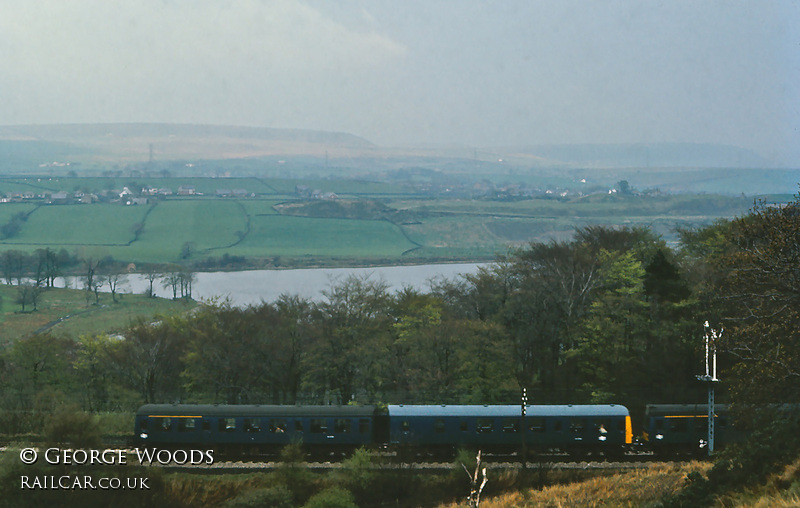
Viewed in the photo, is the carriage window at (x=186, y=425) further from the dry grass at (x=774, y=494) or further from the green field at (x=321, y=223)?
the green field at (x=321, y=223)

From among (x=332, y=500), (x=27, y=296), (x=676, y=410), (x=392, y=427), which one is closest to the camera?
(x=332, y=500)

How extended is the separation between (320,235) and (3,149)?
256 feet

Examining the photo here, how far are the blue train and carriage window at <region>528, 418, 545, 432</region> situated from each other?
0.10 ft

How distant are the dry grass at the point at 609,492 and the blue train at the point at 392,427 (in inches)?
84.6

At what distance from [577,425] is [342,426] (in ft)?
24.3

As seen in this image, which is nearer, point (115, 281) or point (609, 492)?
point (609, 492)

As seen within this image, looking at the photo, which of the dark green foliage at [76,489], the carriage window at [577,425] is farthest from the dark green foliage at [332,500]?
the carriage window at [577,425]

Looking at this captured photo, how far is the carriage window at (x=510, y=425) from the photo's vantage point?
21.6 metres

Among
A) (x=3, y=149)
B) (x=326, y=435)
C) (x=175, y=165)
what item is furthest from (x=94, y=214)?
(x=326, y=435)

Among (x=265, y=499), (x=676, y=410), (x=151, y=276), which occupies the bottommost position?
(x=265, y=499)

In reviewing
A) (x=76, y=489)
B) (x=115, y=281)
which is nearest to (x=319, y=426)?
(x=76, y=489)

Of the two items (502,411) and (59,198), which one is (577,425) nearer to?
(502,411)

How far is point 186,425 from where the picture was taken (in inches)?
854

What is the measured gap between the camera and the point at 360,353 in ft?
94.6
